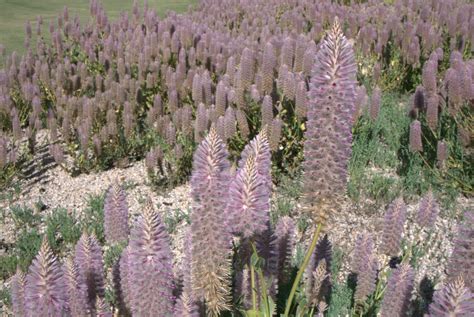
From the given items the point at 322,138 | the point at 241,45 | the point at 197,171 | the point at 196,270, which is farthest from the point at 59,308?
the point at 241,45

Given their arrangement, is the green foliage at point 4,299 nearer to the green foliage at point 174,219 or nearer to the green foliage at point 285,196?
the green foliage at point 174,219

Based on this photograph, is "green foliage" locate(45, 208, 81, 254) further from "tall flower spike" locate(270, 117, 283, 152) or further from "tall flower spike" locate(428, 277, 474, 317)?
"tall flower spike" locate(428, 277, 474, 317)

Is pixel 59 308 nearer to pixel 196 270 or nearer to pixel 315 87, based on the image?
pixel 196 270

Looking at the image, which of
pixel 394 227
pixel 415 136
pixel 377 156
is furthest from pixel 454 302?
pixel 377 156

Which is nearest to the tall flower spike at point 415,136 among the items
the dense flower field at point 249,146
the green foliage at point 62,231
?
the dense flower field at point 249,146

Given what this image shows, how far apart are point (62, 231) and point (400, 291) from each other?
3.22 meters

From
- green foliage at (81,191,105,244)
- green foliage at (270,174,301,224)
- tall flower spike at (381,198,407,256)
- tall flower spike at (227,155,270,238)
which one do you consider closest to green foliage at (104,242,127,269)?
green foliage at (81,191,105,244)

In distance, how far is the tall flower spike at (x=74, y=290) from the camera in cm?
205

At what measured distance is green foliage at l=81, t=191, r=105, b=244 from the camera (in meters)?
4.73

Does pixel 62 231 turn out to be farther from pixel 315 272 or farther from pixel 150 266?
pixel 150 266

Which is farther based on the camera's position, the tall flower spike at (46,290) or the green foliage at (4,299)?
the green foliage at (4,299)

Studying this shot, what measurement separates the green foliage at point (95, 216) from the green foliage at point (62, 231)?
0.34ft

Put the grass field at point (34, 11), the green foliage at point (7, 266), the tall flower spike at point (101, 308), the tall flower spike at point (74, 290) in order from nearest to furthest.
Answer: the tall flower spike at point (74, 290)
the tall flower spike at point (101, 308)
the green foliage at point (7, 266)
the grass field at point (34, 11)

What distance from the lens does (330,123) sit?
72.7 inches
